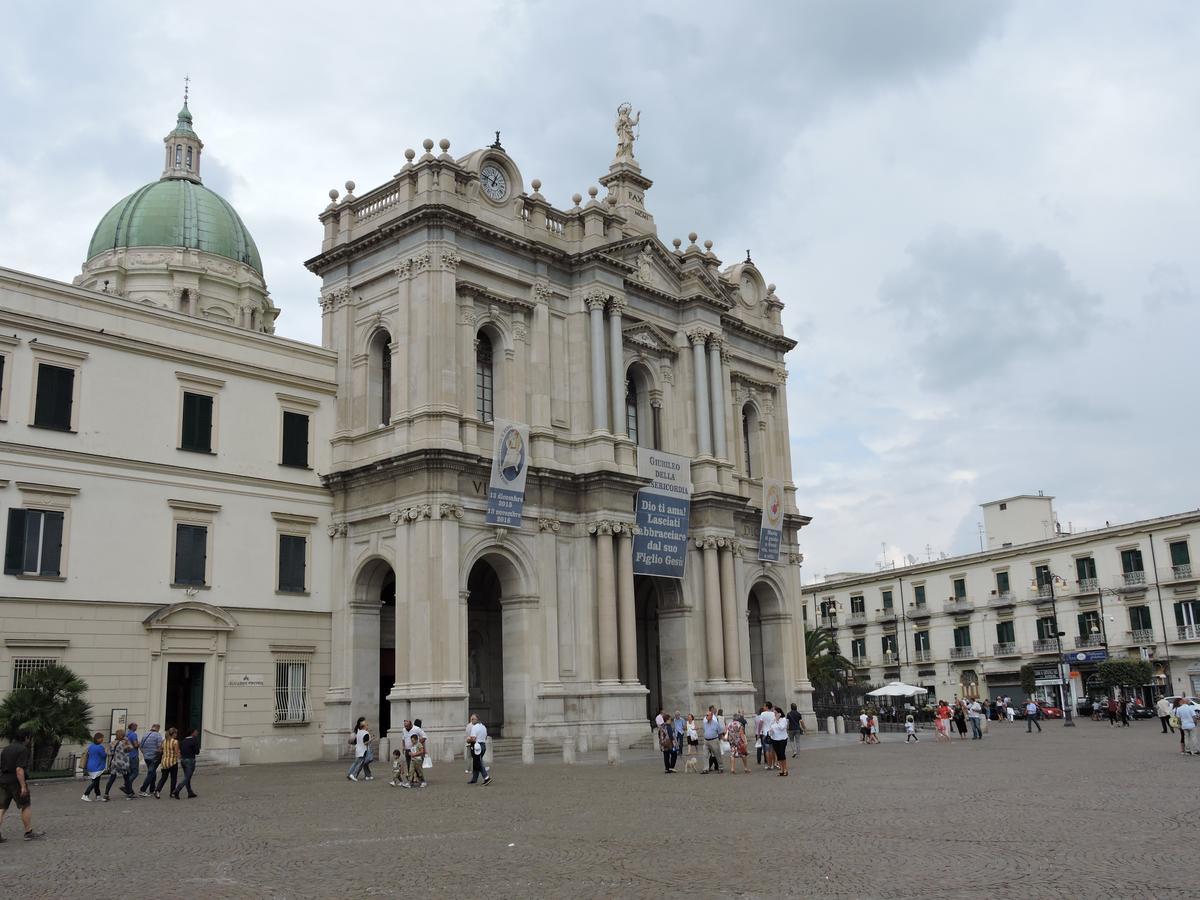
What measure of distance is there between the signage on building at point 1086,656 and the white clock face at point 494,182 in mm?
45435

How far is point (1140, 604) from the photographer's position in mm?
65875

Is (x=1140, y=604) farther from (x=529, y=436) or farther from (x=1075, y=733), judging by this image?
(x=529, y=436)

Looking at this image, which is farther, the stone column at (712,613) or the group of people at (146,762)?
the stone column at (712,613)

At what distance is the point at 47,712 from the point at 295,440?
11830mm

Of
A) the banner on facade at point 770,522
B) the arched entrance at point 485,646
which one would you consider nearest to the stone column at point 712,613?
the banner on facade at point 770,522

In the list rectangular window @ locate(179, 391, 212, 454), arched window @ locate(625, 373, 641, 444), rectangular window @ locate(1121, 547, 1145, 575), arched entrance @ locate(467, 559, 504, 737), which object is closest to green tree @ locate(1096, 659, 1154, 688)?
rectangular window @ locate(1121, 547, 1145, 575)

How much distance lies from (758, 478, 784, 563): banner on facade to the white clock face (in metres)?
15.7

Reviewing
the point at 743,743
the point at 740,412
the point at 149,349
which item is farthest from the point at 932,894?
the point at 740,412

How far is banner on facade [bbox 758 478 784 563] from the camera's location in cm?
4634

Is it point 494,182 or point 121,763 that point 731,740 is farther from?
point 494,182

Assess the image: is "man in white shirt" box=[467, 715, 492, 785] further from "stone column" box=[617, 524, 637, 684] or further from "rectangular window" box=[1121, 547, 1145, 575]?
"rectangular window" box=[1121, 547, 1145, 575]

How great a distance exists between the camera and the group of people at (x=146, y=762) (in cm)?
2266

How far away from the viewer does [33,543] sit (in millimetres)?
30609

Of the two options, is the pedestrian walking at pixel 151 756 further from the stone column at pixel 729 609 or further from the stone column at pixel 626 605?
the stone column at pixel 729 609
